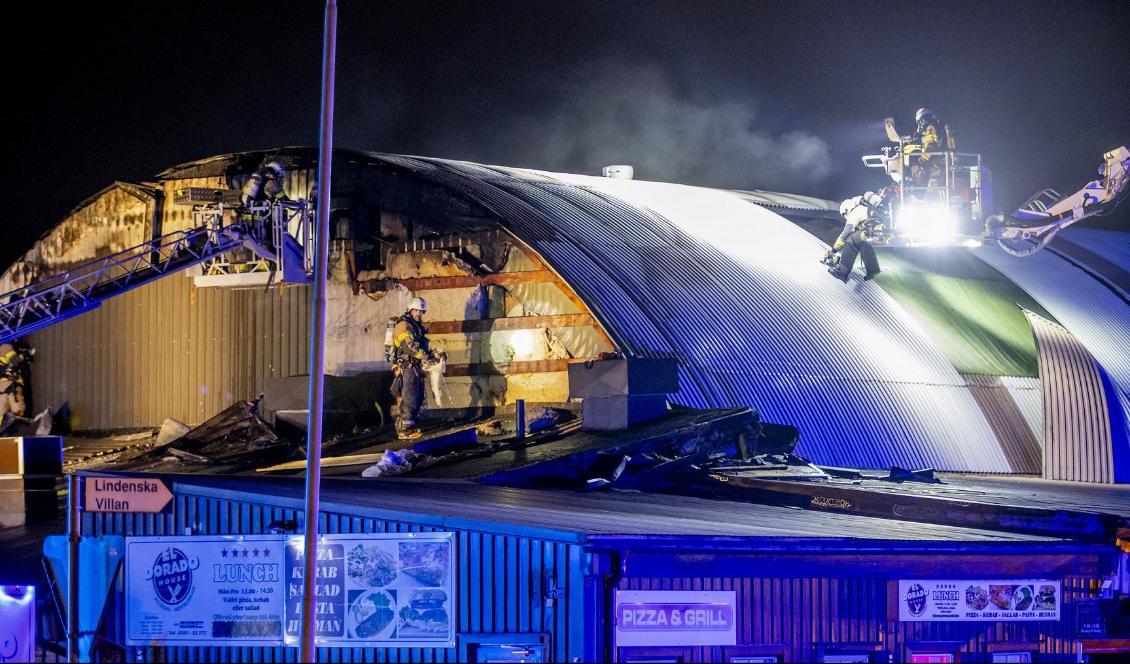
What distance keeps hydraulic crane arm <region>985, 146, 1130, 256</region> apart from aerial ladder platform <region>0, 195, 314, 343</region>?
1487cm

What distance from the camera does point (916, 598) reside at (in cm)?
1705

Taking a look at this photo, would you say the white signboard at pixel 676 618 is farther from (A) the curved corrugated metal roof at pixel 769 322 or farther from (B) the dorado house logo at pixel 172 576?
(A) the curved corrugated metal roof at pixel 769 322

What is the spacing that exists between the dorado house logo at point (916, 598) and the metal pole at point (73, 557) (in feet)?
32.9

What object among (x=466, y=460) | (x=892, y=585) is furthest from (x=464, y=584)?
(x=466, y=460)

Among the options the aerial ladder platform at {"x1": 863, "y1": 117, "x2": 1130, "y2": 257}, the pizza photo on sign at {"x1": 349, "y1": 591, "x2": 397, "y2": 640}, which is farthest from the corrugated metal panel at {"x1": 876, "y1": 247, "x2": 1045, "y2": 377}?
the pizza photo on sign at {"x1": 349, "y1": 591, "x2": 397, "y2": 640}

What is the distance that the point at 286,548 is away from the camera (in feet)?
56.3

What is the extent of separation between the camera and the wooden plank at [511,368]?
86.9 feet

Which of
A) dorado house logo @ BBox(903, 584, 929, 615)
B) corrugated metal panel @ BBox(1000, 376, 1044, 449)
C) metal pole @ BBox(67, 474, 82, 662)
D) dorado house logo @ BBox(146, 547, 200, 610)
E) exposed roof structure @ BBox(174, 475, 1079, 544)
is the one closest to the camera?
exposed roof structure @ BBox(174, 475, 1079, 544)

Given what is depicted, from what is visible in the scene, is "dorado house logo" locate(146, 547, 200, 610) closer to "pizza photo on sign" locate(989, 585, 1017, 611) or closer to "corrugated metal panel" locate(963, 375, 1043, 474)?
"pizza photo on sign" locate(989, 585, 1017, 611)

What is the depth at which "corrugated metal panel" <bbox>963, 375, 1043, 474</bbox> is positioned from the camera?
29984mm

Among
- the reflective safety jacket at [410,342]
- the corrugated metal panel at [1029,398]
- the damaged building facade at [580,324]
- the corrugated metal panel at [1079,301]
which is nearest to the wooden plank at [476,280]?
the damaged building facade at [580,324]

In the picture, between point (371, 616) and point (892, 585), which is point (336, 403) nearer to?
point (371, 616)

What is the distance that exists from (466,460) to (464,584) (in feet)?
22.7

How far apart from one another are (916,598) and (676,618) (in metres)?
2.99
